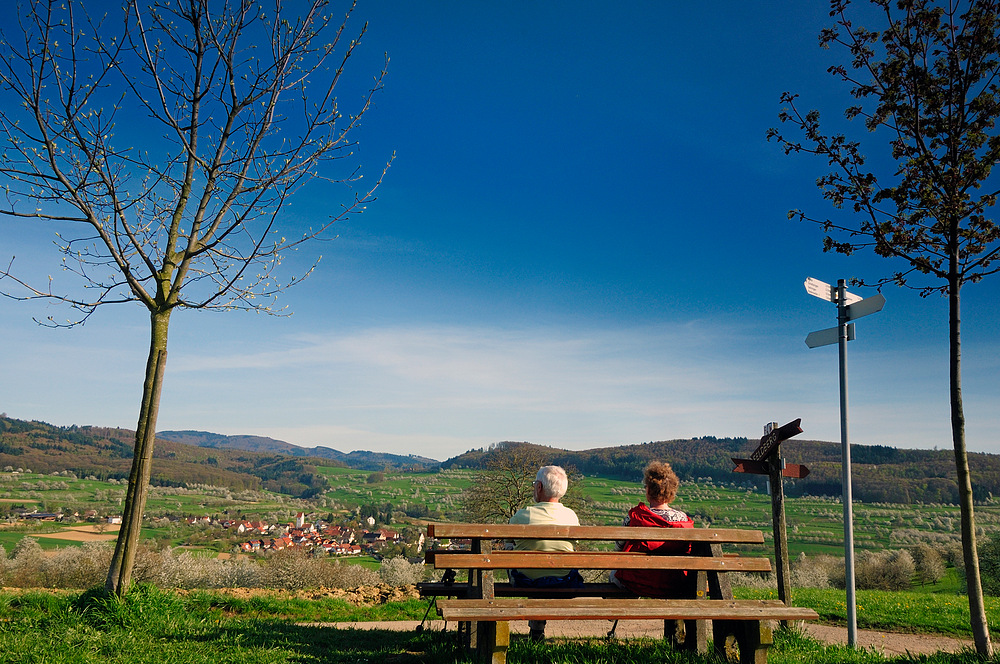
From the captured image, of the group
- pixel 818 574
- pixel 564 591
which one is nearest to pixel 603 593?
pixel 564 591

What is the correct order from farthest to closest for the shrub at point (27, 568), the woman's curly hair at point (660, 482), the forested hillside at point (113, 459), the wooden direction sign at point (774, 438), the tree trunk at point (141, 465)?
the forested hillside at point (113, 459), the shrub at point (27, 568), the wooden direction sign at point (774, 438), the tree trunk at point (141, 465), the woman's curly hair at point (660, 482)

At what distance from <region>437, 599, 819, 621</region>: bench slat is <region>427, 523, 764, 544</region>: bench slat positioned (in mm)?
413

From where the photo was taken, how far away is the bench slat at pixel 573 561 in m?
3.97

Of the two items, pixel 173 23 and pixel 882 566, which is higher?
pixel 173 23

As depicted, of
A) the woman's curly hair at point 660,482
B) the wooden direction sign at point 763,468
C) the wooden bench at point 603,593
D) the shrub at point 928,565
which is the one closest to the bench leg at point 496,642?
the wooden bench at point 603,593

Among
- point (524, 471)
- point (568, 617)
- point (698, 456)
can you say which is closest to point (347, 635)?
point (568, 617)

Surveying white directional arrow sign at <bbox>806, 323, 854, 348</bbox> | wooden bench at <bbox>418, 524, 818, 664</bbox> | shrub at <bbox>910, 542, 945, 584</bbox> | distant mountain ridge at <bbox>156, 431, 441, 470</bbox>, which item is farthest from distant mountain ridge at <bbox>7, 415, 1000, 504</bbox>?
distant mountain ridge at <bbox>156, 431, 441, 470</bbox>

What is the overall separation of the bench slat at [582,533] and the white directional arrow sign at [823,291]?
134 inches

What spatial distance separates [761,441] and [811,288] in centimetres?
183

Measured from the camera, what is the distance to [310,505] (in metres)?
62.9

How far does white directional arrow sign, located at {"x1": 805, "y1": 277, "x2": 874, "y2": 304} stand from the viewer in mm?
6754

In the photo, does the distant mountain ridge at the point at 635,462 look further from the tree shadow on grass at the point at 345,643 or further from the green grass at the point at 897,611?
the tree shadow on grass at the point at 345,643

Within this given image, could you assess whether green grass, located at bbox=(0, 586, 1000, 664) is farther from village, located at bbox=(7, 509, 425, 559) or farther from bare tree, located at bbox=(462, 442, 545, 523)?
village, located at bbox=(7, 509, 425, 559)

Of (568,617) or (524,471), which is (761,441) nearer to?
(568,617)
